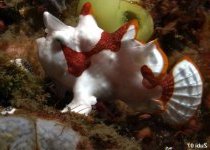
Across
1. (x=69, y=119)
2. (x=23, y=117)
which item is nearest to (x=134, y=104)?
(x=69, y=119)

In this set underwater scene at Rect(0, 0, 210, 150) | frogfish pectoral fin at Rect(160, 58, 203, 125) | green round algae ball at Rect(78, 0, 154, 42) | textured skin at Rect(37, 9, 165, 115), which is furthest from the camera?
green round algae ball at Rect(78, 0, 154, 42)

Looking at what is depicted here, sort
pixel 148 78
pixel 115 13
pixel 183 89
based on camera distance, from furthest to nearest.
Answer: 1. pixel 115 13
2. pixel 183 89
3. pixel 148 78

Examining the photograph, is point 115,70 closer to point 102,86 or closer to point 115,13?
point 102,86

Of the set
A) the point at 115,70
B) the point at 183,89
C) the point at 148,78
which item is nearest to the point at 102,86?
the point at 115,70

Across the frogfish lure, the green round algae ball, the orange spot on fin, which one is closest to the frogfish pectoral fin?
the frogfish lure

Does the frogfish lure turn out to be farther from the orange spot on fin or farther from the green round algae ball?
the green round algae ball
